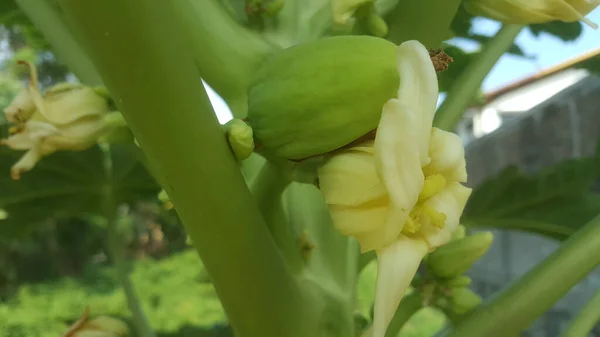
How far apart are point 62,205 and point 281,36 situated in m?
0.57

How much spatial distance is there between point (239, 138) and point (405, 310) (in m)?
0.24

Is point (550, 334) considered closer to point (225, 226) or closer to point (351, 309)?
point (351, 309)

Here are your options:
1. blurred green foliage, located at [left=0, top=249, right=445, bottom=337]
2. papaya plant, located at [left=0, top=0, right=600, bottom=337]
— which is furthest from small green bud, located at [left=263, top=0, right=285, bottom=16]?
blurred green foliage, located at [left=0, top=249, right=445, bottom=337]

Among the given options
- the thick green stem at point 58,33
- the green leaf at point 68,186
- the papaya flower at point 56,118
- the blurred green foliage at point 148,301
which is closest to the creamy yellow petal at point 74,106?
the papaya flower at point 56,118

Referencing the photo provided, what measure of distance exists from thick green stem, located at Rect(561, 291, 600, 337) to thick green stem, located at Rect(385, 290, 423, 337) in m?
0.11

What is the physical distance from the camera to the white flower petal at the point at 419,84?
0.25 m

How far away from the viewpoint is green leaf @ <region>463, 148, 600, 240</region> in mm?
743

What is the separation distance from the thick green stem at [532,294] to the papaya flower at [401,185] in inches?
5.8

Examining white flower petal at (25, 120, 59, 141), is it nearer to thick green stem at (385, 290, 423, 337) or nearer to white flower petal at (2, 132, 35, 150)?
white flower petal at (2, 132, 35, 150)

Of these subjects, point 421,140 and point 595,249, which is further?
point 595,249

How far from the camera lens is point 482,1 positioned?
15.0 inches

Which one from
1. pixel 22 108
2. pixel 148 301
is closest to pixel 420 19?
pixel 22 108

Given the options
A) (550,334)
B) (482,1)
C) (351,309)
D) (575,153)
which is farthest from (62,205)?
(575,153)

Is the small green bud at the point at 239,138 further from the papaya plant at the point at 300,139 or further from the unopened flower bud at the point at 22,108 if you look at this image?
the unopened flower bud at the point at 22,108
